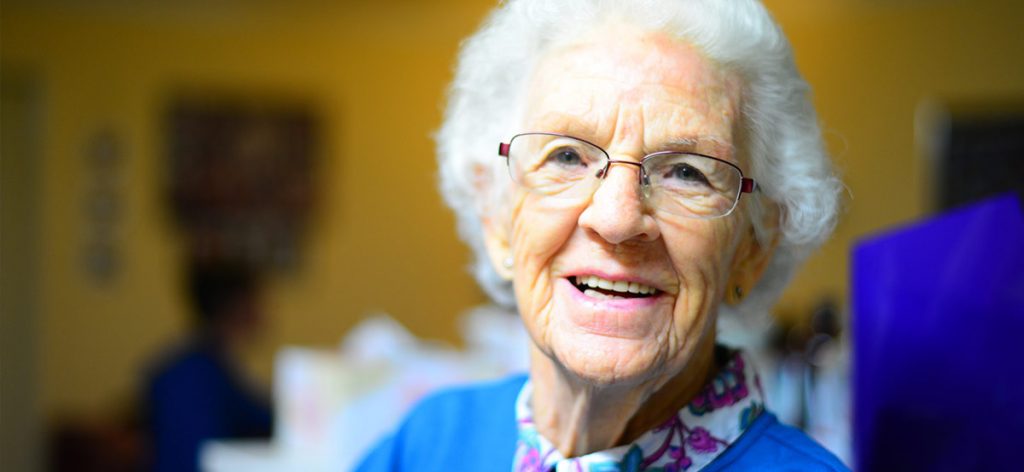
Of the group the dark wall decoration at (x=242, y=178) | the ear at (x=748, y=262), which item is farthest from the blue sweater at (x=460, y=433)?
the dark wall decoration at (x=242, y=178)

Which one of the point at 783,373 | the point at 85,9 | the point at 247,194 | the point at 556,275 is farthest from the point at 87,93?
the point at 556,275

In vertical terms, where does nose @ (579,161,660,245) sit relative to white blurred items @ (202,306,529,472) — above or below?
above

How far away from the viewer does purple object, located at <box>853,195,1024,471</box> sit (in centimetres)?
105

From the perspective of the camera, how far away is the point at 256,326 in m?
3.64

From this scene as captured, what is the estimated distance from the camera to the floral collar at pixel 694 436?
1025mm

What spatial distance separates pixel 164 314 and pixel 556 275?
4.91 meters

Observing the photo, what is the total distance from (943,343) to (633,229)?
45 centimetres

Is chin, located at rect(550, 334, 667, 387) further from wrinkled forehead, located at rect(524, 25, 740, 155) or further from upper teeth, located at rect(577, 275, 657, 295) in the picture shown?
wrinkled forehead, located at rect(524, 25, 740, 155)

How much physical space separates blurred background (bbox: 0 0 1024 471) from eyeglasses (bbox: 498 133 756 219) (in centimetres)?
360

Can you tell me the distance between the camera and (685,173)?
1014mm

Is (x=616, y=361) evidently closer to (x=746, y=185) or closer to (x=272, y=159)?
(x=746, y=185)

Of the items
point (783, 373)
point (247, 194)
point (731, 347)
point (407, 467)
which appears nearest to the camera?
point (731, 347)

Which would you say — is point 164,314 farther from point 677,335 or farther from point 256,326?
point 677,335

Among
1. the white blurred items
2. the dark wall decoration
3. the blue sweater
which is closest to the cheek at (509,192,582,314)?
the blue sweater
